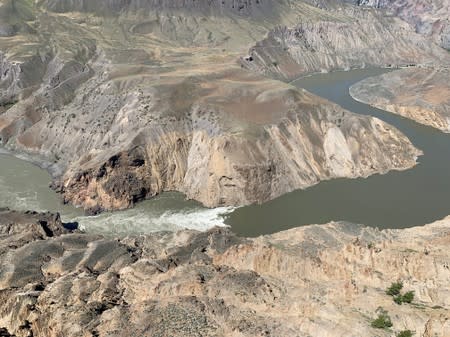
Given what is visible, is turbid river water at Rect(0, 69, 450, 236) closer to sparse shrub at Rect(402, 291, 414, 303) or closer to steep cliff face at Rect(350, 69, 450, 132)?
steep cliff face at Rect(350, 69, 450, 132)

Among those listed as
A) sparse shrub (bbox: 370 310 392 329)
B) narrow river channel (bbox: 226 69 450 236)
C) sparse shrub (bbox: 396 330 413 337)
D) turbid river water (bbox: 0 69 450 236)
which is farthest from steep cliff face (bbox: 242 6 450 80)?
sparse shrub (bbox: 396 330 413 337)

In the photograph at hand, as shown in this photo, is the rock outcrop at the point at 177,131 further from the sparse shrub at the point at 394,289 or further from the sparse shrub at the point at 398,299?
the sparse shrub at the point at 398,299

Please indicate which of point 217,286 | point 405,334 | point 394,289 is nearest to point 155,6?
point 217,286

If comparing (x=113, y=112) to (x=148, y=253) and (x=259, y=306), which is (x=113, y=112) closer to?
(x=148, y=253)

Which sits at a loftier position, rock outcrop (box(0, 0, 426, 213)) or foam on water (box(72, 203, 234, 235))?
rock outcrop (box(0, 0, 426, 213))

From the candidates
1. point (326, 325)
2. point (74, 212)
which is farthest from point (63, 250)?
point (326, 325)

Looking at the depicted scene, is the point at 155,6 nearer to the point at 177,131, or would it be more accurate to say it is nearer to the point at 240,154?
the point at 177,131
